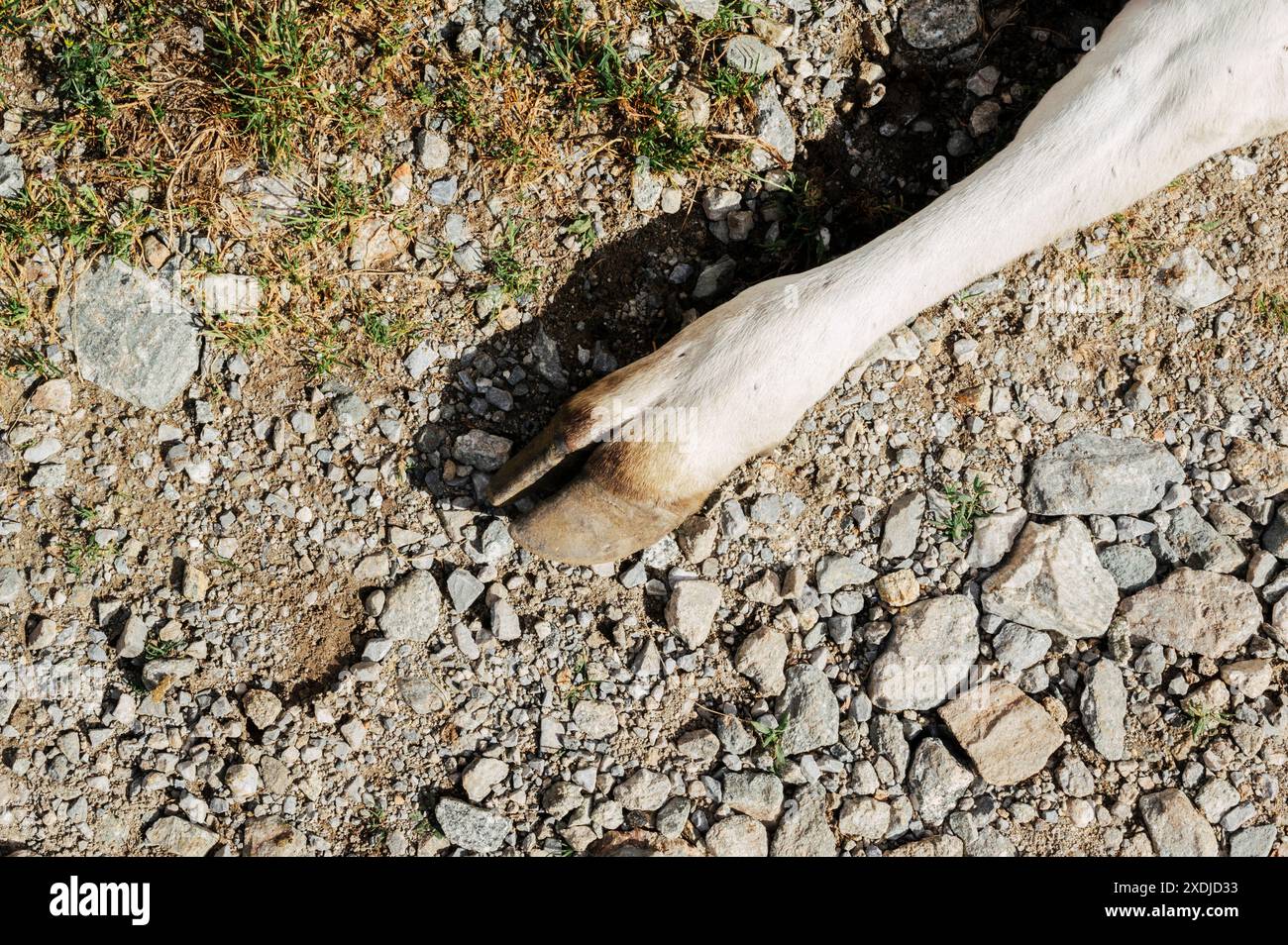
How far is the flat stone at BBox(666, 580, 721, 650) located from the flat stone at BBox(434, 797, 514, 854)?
822mm

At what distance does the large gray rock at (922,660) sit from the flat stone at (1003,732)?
8cm

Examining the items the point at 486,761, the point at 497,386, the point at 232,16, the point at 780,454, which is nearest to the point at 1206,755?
the point at 780,454

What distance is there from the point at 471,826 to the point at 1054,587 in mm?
2031

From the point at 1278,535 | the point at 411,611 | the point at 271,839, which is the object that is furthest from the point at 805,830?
the point at 1278,535

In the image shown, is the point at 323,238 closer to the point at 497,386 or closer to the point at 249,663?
the point at 497,386

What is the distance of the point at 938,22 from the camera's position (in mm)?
3605

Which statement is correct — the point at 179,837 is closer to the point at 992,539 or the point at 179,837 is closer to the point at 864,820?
the point at 864,820

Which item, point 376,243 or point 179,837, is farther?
point 376,243

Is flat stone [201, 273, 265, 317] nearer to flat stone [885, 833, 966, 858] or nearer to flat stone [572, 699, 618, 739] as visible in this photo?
flat stone [572, 699, 618, 739]

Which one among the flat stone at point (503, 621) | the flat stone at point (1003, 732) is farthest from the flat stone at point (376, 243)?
the flat stone at point (1003, 732)

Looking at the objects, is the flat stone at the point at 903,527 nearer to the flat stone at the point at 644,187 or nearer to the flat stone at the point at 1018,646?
the flat stone at the point at 1018,646

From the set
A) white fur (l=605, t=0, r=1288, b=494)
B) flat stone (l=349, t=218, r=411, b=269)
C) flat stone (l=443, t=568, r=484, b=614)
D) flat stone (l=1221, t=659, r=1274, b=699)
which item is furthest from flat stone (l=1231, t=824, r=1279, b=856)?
flat stone (l=349, t=218, r=411, b=269)

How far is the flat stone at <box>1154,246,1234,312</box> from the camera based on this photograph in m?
3.54

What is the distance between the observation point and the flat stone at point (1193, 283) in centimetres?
354
